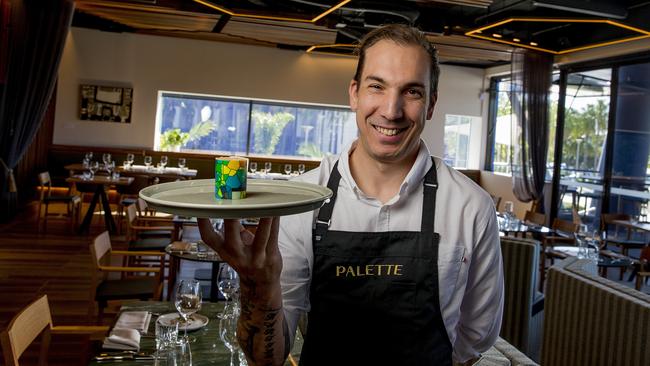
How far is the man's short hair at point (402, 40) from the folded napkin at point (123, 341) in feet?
4.24

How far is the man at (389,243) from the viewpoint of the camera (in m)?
1.35

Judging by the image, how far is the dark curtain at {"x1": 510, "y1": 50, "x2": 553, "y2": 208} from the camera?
918 centimetres

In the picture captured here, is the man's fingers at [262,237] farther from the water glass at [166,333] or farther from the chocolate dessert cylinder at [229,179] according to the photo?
the water glass at [166,333]

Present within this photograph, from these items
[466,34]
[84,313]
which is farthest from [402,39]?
[466,34]

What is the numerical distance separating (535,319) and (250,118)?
26.3ft

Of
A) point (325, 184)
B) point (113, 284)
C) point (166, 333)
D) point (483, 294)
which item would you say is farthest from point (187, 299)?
point (113, 284)

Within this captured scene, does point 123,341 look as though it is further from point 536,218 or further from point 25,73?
point 25,73

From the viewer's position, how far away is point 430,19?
24.7 feet

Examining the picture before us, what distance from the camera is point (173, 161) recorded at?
10.5 meters

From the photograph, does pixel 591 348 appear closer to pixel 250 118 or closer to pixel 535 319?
pixel 535 319

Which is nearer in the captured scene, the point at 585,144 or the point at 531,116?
the point at 585,144

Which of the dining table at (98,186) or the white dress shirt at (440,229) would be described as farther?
the dining table at (98,186)

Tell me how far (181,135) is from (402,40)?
10.1m

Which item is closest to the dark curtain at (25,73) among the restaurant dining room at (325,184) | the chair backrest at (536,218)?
the restaurant dining room at (325,184)
